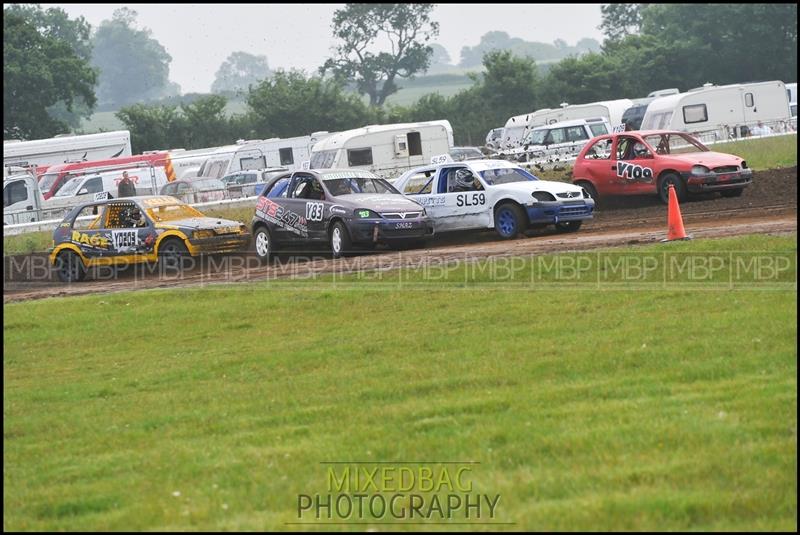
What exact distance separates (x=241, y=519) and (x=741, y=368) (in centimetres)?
410

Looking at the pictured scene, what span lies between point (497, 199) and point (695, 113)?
22212mm

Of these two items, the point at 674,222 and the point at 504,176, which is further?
the point at 504,176

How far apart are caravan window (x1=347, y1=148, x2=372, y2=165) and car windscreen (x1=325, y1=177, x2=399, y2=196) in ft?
56.0

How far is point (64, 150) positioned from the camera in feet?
149

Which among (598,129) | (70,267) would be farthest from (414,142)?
(70,267)

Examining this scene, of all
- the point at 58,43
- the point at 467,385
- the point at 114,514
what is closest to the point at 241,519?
the point at 114,514

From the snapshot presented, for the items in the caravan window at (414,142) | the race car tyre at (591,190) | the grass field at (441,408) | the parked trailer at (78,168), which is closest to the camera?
the grass field at (441,408)

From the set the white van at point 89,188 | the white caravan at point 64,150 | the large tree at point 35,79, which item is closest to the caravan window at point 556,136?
the white van at point 89,188

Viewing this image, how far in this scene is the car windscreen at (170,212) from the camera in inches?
874

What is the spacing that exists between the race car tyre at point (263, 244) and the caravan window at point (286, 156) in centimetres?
2401

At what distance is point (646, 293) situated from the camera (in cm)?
1284

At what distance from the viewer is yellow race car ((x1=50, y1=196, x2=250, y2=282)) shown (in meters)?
21.7

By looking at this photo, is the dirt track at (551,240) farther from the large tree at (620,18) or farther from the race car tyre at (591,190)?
the large tree at (620,18)

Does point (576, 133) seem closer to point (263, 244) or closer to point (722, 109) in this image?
point (722, 109)
